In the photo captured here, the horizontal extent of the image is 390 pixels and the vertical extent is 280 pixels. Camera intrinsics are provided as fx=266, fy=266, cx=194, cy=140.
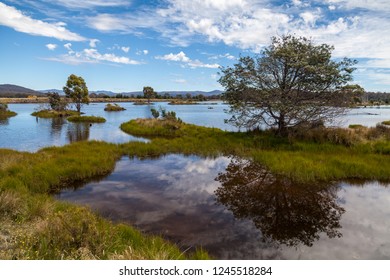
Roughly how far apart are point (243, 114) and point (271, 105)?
10.2ft

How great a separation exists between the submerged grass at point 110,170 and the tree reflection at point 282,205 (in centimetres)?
143

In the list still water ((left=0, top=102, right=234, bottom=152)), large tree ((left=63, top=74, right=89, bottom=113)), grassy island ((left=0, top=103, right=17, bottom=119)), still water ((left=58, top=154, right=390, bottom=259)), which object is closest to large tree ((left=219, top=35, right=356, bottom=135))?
still water ((left=58, top=154, right=390, bottom=259))

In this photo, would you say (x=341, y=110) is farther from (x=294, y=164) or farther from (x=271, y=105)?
(x=294, y=164)

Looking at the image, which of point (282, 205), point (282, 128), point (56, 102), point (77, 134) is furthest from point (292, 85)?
point (56, 102)

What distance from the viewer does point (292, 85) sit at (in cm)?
2230

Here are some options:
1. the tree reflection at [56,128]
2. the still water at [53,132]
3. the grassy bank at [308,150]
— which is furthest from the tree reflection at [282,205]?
the tree reflection at [56,128]

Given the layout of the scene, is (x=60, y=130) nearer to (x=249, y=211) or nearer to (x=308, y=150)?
(x=308, y=150)

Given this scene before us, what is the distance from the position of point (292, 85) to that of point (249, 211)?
15029 millimetres

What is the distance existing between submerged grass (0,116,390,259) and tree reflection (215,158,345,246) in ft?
4.71

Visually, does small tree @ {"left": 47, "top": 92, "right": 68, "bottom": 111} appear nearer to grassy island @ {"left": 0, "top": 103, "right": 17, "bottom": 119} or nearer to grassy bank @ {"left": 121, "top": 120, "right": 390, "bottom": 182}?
grassy island @ {"left": 0, "top": 103, "right": 17, "bottom": 119}

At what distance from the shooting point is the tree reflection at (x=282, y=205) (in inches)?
359

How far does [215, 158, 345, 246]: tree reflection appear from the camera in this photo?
359 inches

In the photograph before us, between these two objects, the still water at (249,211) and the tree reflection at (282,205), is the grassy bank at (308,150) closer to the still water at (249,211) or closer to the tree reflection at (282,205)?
the still water at (249,211)

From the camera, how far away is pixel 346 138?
20.8m
